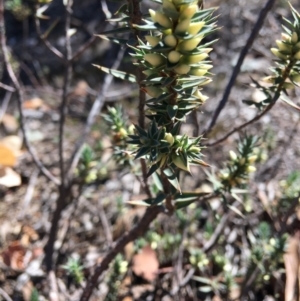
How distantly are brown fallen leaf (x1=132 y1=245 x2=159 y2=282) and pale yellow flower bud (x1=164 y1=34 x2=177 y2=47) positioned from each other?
1757mm

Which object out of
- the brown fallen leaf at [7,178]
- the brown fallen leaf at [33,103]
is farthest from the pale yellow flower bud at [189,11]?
the brown fallen leaf at [33,103]

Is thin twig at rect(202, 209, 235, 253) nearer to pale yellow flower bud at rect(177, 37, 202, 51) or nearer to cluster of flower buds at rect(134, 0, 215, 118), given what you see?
cluster of flower buds at rect(134, 0, 215, 118)

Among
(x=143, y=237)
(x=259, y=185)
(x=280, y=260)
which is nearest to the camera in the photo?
(x=280, y=260)

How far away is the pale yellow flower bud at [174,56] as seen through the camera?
1284 mm

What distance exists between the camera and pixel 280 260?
244cm

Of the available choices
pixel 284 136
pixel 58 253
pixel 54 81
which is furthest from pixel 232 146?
pixel 54 81

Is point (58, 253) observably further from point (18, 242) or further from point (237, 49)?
Result: point (237, 49)

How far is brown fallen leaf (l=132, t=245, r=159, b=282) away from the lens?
272 centimetres

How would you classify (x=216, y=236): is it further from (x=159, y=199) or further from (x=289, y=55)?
(x=289, y=55)

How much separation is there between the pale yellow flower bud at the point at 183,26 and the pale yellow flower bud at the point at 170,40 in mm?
22

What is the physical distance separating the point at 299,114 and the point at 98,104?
1.65 meters

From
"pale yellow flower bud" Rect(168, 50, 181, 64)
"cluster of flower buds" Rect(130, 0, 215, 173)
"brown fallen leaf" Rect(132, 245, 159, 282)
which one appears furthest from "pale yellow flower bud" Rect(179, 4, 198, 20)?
"brown fallen leaf" Rect(132, 245, 159, 282)

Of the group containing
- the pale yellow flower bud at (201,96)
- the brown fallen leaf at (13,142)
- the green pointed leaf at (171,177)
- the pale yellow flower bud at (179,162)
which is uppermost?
the pale yellow flower bud at (201,96)

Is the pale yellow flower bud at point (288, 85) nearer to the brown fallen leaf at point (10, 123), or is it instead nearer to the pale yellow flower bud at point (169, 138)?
the pale yellow flower bud at point (169, 138)
